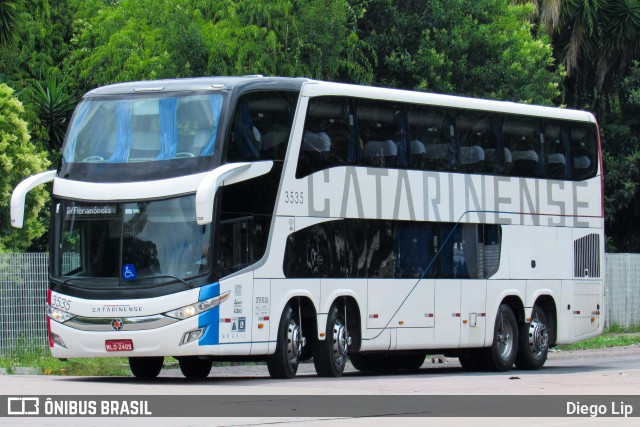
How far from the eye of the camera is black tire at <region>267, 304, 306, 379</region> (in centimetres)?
2014

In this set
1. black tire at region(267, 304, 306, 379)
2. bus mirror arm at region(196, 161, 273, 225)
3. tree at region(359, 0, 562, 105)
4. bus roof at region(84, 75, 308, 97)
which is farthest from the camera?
tree at region(359, 0, 562, 105)

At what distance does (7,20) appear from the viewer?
113ft

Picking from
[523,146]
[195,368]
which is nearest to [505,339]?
[523,146]

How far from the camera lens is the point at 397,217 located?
881 inches

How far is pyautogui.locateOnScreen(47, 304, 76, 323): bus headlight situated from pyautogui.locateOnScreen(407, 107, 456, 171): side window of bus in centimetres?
620

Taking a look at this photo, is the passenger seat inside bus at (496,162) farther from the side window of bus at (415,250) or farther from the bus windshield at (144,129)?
the bus windshield at (144,129)

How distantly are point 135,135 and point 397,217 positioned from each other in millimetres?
4844

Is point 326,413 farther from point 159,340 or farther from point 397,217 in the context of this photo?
point 397,217

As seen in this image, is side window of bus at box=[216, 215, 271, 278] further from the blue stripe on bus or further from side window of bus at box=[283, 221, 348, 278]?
side window of bus at box=[283, 221, 348, 278]

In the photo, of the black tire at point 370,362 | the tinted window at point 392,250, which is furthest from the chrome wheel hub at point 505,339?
the black tire at point 370,362

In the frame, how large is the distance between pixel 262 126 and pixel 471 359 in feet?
24.4

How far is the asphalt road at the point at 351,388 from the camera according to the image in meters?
13.0

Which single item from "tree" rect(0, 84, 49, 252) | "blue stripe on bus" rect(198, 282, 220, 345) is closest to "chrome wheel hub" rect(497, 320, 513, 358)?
"blue stripe on bus" rect(198, 282, 220, 345)

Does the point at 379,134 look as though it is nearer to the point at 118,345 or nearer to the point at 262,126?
the point at 262,126
